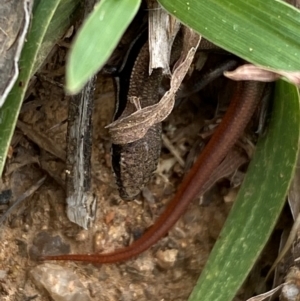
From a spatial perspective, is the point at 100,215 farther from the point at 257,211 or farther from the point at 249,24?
the point at 249,24

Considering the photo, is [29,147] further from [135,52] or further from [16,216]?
[135,52]

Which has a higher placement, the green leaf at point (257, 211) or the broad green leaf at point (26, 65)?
the broad green leaf at point (26, 65)

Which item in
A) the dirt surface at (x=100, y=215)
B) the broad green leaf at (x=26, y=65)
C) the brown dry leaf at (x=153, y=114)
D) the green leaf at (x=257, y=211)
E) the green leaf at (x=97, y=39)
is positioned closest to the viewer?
the green leaf at (x=97, y=39)

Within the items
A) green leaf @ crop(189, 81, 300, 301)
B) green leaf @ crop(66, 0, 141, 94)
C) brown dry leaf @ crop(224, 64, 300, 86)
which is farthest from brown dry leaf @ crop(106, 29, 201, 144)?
green leaf @ crop(189, 81, 300, 301)

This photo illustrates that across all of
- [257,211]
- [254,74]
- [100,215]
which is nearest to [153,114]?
[254,74]

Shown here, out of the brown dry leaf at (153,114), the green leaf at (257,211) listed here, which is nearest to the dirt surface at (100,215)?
the green leaf at (257,211)

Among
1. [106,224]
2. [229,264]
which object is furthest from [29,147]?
[229,264]

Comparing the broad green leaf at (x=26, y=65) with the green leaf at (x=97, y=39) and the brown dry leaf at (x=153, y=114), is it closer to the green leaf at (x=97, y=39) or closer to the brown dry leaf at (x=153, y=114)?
the green leaf at (x=97, y=39)

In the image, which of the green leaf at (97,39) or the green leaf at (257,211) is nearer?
the green leaf at (97,39)
